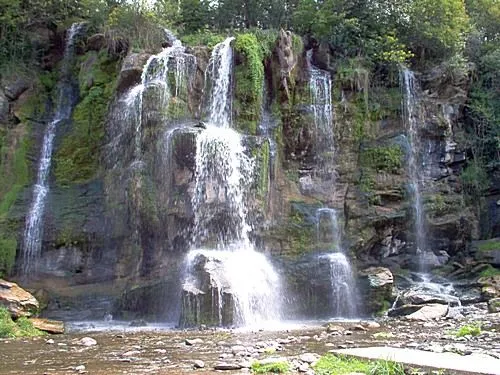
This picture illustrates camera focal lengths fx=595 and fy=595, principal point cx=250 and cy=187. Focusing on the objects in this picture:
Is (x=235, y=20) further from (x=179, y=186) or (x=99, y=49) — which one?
(x=179, y=186)

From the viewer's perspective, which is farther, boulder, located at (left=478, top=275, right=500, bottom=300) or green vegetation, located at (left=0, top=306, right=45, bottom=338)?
boulder, located at (left=478, top=275, right=500, bottom=300)

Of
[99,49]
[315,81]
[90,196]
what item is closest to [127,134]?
[90,196]

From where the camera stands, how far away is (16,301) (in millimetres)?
17188

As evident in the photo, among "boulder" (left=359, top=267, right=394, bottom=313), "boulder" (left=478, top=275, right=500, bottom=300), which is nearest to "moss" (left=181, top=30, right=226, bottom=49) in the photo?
"boulder" (left=359, top=267, right=394, bottom=313)

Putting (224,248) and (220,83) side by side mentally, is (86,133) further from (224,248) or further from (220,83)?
(224,248)

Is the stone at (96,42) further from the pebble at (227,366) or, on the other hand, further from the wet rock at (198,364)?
the pebble at (227,366)

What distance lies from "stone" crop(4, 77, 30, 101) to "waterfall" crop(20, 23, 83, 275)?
1.51 m

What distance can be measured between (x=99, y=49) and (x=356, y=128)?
1235 cm

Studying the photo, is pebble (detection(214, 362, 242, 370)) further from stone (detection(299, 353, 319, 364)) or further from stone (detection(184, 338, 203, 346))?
stone (detection(184, 338, 203, 346))

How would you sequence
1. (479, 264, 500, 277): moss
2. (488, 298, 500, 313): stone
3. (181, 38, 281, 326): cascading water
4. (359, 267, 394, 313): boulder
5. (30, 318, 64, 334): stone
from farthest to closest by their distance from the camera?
(479, 264, 500, 277): moss → (359, 267, 394, 313): boulder → (488, 298, 500, 313): stone → (181, 38, 281, 326): cascading water → (30, 318, 64, 334): stone

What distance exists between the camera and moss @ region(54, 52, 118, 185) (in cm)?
2466

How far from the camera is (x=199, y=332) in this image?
51.6ft

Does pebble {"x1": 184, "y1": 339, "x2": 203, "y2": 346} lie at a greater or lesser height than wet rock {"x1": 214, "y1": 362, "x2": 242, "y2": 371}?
greater

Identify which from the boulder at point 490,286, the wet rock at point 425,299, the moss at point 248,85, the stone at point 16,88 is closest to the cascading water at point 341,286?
the wet rock at point 425,299
